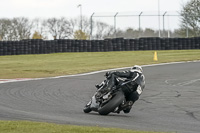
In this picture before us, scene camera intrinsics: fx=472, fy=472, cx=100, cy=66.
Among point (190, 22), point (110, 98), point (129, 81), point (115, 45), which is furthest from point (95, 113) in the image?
point (190, 22)

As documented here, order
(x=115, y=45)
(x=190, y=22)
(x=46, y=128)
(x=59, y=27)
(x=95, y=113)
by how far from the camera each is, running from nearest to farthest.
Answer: (x=46, y=128), (x=95, y=113), (x=115, y=45), (x=190, y=22), (x=59, y=27)

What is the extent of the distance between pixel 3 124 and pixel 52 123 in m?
0.81

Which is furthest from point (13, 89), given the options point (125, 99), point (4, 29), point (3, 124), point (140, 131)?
point (4, 29)

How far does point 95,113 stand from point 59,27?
95.4 m

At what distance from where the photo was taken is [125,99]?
9.34 m

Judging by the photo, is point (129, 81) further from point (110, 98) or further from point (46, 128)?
point (46, 128)

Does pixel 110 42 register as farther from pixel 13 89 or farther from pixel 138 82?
pixel 138 82

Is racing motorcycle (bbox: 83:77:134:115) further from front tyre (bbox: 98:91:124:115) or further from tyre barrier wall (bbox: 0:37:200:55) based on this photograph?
tyre barrier wall (bbox: 0:37:200:55)

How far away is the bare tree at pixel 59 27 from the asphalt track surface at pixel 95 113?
84984mm

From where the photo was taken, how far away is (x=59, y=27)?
104438mm

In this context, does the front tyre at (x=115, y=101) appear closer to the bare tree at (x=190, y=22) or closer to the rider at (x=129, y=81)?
the rider at (x=129, y=81)

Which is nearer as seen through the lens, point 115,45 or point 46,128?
point 46,128

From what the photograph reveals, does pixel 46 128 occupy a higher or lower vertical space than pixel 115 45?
lower

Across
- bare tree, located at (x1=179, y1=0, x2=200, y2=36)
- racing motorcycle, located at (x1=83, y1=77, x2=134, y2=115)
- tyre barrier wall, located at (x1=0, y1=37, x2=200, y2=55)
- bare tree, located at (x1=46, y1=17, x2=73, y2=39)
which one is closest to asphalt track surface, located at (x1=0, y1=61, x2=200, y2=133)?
racing motorcycle, located at (x1=83, y1=77, x2=134, y2=115)
